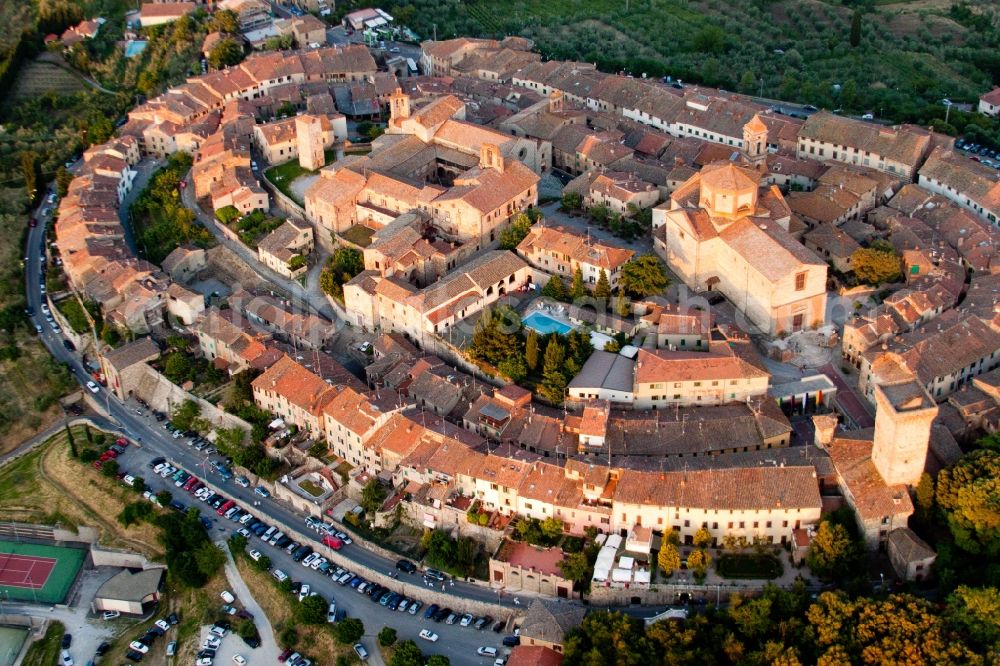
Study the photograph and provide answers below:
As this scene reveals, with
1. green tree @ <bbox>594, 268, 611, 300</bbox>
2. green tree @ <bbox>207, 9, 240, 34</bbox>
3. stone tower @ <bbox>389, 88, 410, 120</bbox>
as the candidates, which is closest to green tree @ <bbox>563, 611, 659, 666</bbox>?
green tree @ <bbox>594, 268, 611, 300</bbox>

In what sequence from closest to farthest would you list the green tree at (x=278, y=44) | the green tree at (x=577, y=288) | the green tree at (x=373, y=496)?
1. the green tree at (x=373, y=496)
2. the green tree at (x=577, y=288)
3. the green tree at (x=278, y=44)

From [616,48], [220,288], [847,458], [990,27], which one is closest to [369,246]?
[220,288]

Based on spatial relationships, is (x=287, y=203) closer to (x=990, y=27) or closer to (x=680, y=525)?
(x=680, y=525)

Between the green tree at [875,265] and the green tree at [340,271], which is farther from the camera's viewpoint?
the green tree at [340,271]

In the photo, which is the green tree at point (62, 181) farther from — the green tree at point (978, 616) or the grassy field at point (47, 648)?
the green tree at point (978, 616)

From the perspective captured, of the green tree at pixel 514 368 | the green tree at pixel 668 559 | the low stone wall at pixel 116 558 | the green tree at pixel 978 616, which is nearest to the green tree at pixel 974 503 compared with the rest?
the green tree at pixel 978 616

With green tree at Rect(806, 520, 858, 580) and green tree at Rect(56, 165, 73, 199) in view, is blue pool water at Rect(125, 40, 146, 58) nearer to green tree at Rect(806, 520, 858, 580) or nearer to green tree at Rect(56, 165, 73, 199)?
green tree at Rect(56, 165, 73, 199)

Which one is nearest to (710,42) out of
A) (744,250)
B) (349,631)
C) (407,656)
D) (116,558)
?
(744,250)

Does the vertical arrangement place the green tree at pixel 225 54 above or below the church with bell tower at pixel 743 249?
below
